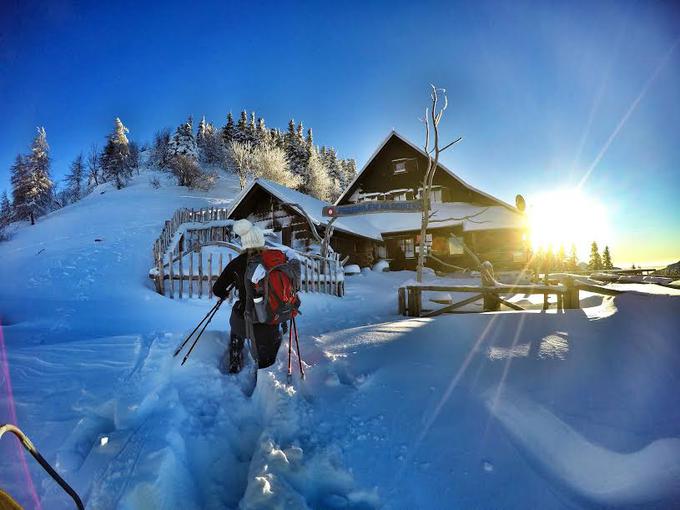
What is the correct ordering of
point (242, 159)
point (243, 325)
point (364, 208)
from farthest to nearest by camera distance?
point (242, 159)
point (364, 208)
point (243, 325)

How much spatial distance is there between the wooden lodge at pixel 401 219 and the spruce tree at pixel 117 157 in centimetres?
3655

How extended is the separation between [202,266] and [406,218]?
14391mm

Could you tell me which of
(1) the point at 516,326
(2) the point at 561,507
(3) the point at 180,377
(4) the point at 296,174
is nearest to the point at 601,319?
(1) the point at 516,326

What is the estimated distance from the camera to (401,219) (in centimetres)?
2092

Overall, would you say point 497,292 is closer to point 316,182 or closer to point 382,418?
point 382,418

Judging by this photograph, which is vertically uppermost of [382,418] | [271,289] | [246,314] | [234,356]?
[271,289]

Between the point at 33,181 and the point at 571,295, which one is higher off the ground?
the point at 33,181

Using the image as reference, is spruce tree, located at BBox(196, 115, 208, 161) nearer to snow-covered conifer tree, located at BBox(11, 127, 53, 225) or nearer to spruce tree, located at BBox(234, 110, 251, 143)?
spruce tree, located at BBox(234, 110, 251, 143)

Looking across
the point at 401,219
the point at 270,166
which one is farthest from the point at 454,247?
the point at 270,166

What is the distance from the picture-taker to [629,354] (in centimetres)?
290

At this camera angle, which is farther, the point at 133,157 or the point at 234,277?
the point at 133,157

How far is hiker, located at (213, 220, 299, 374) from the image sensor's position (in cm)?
370

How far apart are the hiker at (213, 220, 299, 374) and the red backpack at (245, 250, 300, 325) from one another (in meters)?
0.02

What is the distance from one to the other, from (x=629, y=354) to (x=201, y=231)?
18.3 meters
